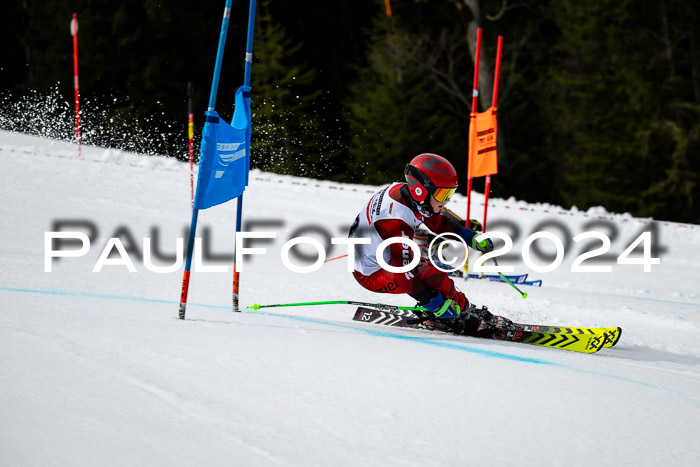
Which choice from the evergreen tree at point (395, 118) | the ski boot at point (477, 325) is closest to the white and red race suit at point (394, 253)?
the ski boot at point (477, 325)

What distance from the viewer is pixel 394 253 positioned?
5.11 m

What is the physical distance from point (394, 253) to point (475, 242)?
99 cm

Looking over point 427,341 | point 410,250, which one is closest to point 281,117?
point 410,250

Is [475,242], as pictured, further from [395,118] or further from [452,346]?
[395,118]

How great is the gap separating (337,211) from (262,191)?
157 cm

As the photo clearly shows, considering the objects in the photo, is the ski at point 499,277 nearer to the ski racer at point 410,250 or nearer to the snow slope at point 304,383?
the snow slope at point 304,383

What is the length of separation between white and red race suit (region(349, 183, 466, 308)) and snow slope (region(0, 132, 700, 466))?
1.07ft

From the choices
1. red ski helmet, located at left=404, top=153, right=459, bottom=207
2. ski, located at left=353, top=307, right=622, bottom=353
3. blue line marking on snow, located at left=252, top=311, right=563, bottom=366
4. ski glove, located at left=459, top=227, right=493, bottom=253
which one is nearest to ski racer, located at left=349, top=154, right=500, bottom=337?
red ski helmet, located at left=404, top=153, right=459, bottom=207

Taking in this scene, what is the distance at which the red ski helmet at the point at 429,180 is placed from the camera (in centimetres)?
528

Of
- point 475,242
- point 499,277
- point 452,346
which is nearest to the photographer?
point 452,346

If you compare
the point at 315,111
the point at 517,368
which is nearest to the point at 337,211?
the point at 517,368

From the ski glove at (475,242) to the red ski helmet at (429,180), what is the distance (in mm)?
625

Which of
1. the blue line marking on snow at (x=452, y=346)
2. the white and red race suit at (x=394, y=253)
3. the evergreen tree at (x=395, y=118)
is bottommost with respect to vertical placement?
the blue line marking on snow at (x=452, y=346)

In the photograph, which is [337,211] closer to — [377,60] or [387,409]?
[387,409]
